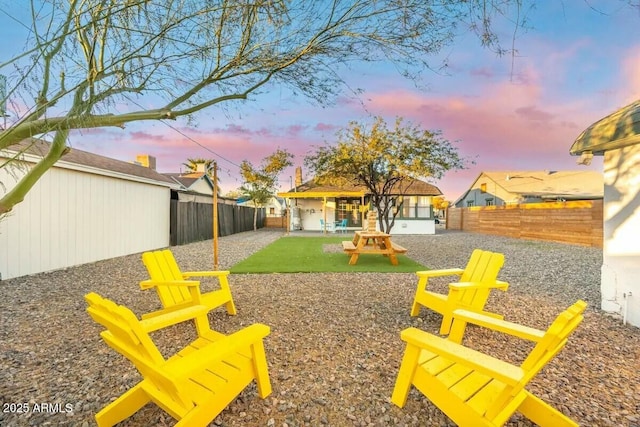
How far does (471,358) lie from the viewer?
1825 millimetres

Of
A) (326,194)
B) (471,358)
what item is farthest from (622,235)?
(326,194)

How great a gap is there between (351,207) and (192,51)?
67.6 feet

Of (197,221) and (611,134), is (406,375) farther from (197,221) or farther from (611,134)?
(197,221)

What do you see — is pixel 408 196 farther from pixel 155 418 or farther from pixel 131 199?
pixel 155 418

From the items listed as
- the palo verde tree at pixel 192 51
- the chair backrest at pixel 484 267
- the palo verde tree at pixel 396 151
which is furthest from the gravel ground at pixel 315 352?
the palo verde tree at pixel 396 151

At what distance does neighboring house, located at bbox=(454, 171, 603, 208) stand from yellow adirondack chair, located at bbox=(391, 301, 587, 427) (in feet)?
85.4

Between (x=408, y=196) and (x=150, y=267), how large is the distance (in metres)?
19.5

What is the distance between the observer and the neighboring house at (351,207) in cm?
2084

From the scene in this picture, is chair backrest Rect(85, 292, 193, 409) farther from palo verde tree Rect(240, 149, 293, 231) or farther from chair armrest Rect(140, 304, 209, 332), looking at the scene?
palo verde tree Rect(240, 149, 293, 231)

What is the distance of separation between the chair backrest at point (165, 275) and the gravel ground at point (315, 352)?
0.34 metres

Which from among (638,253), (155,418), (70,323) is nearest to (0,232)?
(70,323)

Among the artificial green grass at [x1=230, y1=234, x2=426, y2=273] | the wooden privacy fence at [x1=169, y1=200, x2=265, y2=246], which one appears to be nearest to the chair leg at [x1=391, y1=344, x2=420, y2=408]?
the artificial green grass at [x1=230, y1=234, x2=426, y2=273]

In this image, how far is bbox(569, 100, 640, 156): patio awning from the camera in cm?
360

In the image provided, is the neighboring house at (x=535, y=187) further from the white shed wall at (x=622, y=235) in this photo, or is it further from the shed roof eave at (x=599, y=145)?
the shed roof eave at (x=599, y=145)
